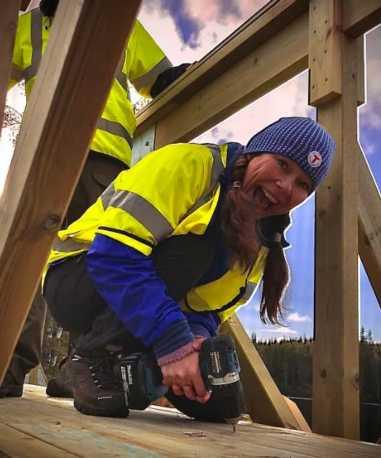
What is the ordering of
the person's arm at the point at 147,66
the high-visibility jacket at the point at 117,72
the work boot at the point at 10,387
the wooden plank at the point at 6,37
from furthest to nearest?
the person's arm at the point at 147,66
the high-visibility jacket at the point at 117,72
the work boot at the point at 10,387
the wooden plank at the point at 6,37

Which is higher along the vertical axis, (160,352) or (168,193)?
(168,193)

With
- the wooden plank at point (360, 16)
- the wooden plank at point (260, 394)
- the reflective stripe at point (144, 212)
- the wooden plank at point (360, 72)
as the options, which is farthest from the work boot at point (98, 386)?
the wooden plank at point (360, 16)

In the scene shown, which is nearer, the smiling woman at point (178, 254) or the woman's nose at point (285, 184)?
the smiling woman at point (178, 254)

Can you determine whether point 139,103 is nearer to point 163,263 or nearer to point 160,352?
point 163,263

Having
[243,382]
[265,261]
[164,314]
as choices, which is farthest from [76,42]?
[243,382]

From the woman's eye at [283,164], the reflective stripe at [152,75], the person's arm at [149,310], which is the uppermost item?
the reflective stripe at [152,75]

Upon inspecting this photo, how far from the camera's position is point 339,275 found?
1.24 metres

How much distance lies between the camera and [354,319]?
123 centimetres

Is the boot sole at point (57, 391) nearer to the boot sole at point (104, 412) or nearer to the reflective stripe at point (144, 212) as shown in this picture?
the boot sole at point (104, 412)

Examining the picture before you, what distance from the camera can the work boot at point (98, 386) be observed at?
4.01ft

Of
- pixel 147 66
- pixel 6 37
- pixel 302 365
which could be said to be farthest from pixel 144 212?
pixel 302 365

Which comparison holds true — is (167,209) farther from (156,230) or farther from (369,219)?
(369,219)

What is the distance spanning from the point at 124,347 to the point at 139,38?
115 centimetres

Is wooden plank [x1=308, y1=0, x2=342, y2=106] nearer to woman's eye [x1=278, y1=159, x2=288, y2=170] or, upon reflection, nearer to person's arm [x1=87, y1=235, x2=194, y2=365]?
woman's eye [x1=278, y1=159, x2=288, y2=170]
